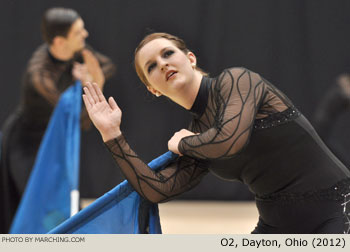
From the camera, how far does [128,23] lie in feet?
18.9

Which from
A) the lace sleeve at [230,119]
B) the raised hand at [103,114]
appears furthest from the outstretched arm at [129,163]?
the lace sleeve at [230,119]

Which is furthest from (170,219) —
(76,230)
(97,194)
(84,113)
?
(76,230)

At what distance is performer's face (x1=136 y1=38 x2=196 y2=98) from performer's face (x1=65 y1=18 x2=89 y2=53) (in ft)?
6.76

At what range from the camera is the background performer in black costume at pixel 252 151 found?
1.77 metres

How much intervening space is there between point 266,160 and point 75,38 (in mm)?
2425

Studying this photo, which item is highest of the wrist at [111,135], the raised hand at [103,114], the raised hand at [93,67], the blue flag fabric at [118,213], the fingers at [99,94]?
the raised hand at [93,67]

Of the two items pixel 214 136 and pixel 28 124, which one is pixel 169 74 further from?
pixel 28 124

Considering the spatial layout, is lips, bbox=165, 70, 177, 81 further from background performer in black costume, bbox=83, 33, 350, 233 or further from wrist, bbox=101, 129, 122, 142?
wrist, bbox=101, 129, 122, 142

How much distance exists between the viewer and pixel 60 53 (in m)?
3.81

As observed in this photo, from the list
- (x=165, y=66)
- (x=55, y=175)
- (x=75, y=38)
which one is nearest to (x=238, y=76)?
(x=165, y=66)

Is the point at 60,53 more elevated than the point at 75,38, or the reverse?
the point at 75,38

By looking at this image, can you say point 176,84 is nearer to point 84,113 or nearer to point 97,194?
point 84,113

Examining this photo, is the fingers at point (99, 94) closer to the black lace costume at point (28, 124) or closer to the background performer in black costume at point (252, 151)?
the background performer in black costume at point (252, 151)

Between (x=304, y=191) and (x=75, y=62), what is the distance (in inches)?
94.2
